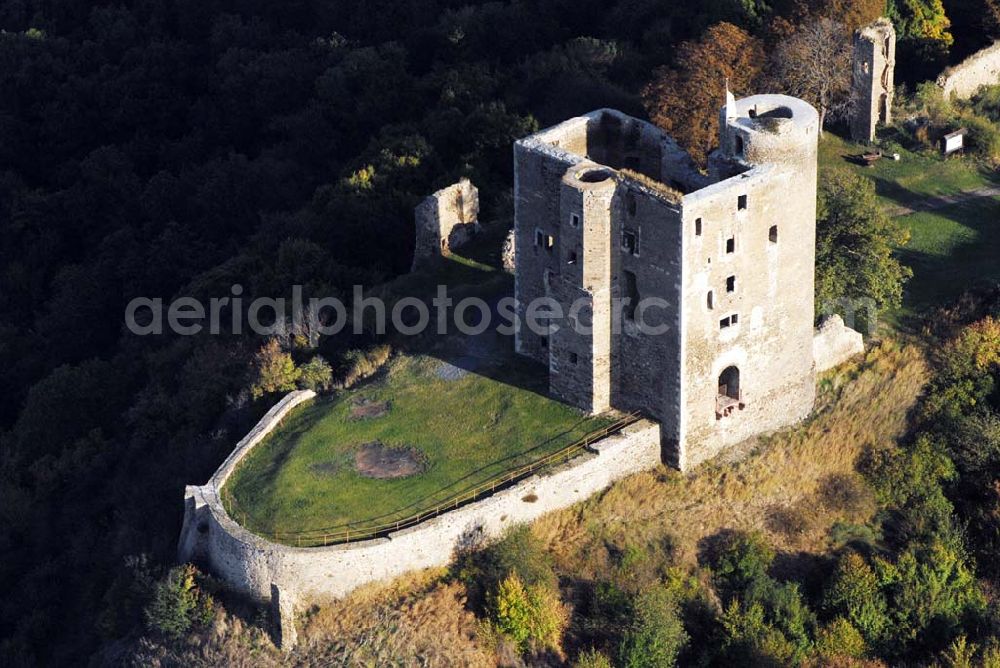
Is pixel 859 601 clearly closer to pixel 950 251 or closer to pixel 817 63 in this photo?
pixel 950 251

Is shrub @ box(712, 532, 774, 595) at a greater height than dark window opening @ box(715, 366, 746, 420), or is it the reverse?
dark window opening @ box(715, 366, 746, 420)

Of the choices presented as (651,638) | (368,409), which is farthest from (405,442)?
(651,638)

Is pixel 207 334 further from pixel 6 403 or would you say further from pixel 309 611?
pixel 309 611

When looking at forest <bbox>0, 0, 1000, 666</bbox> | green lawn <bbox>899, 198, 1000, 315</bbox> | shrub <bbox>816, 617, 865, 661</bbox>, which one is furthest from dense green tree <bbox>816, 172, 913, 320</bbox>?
shrub <bbox>816, 617, 865, 661</bbox>

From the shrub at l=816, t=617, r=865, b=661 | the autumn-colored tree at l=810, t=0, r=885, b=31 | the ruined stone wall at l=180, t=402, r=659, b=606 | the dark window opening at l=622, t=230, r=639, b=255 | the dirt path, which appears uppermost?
the autumn-colored tree at l=810, t=0, r=885, b=31

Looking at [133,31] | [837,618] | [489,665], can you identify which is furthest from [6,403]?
[837,618]

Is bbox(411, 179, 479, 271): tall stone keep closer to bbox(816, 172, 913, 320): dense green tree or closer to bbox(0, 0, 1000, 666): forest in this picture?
bbox(0, 0, 1000, 666): forest

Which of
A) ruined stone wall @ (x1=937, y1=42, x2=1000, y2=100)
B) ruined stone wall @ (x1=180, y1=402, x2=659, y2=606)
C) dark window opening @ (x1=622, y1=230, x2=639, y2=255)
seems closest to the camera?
ruined stone wall @ (x1=180, y1=402, x2=659, y2=606)
